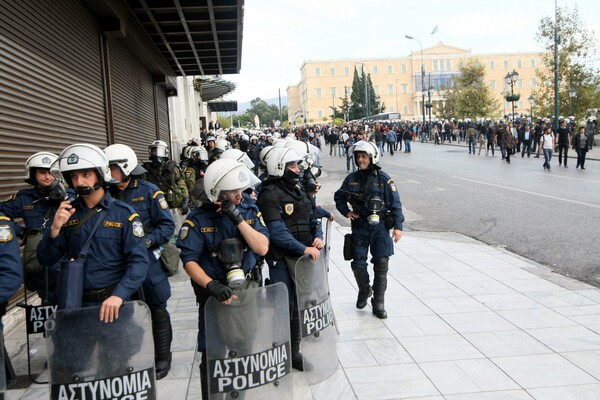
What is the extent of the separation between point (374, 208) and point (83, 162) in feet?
9.88

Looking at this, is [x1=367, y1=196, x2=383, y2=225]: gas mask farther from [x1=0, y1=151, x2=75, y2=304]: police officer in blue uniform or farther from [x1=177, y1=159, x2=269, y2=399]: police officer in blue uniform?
[x1=0, y1=151, x2=75, y2=304]: police officer in blue uniform

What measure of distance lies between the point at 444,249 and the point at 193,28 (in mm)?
8096

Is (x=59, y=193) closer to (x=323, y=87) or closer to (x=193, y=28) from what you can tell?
(x=193, y=28)

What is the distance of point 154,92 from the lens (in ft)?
58.6

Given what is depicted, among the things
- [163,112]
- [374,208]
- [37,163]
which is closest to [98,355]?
[37,163]

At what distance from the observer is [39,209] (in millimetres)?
4773

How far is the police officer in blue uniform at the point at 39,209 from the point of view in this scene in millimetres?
4607

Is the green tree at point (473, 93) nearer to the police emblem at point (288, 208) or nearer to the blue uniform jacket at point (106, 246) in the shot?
the police emblem at point (288, 208)

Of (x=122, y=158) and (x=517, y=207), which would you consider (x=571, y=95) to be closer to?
(x=517, y=207)

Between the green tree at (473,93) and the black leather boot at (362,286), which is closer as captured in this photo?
the black leather boot at (362,286)

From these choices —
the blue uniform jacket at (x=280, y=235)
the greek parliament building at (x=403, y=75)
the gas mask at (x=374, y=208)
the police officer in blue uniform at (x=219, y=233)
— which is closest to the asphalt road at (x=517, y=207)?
the gas mask at (x=374, y=208)

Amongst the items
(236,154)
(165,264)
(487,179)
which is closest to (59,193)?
(165,264)

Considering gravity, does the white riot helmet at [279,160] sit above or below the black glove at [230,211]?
above

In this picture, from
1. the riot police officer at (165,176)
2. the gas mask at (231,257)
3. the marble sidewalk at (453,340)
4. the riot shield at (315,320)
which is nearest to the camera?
the gas mask at (231,257)
